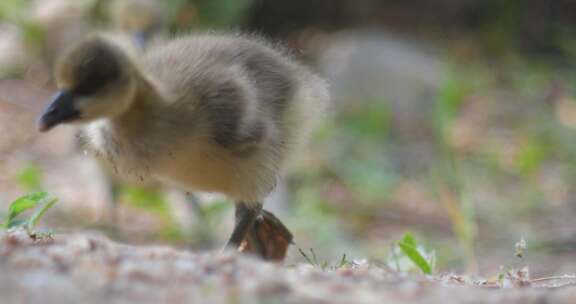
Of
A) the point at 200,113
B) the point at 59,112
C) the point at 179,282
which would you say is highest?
the point at 200,113

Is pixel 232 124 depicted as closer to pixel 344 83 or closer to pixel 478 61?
pixel 344 83

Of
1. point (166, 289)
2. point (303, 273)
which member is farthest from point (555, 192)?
point (166, 289)

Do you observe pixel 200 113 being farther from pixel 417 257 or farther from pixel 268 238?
pixel 417 257

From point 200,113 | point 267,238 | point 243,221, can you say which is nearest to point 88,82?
point 200,113

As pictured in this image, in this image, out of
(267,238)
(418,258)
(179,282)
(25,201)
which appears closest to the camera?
(179,282)

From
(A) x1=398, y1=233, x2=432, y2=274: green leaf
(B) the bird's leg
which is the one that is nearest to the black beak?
(B) the bird's leg

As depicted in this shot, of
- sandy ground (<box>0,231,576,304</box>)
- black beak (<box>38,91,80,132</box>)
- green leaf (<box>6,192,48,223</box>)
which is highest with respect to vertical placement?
black beak (<box>38,91,80,132</box>)

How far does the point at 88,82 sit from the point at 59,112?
0.11 meters

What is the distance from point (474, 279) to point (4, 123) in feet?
17.5

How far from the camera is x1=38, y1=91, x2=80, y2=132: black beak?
248cm

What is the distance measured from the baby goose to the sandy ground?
361 mm

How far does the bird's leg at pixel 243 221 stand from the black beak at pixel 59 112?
83 centimetres

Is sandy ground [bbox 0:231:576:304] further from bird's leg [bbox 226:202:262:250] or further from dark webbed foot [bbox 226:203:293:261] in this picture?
dark webbed foot [bbox 226:203:293:261]

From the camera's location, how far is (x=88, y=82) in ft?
8.18
